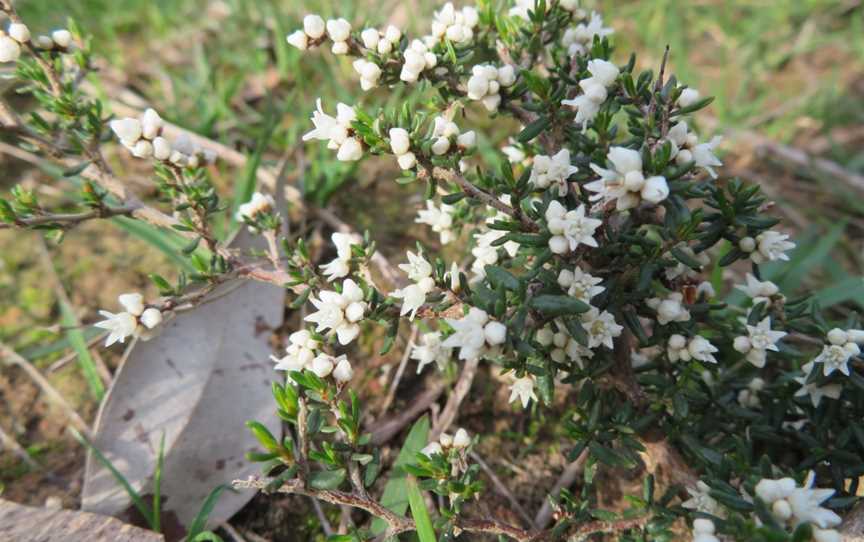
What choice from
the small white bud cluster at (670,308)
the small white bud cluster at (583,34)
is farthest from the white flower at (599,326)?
the small white bud cluster at (583,34)

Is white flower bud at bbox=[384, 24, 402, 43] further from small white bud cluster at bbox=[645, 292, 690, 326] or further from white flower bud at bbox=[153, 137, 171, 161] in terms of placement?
small white bud cluster at bbox=[645, 292, 690, 326]

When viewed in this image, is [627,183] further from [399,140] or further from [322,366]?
[322,366]

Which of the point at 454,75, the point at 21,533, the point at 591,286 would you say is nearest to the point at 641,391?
the point at 591,286

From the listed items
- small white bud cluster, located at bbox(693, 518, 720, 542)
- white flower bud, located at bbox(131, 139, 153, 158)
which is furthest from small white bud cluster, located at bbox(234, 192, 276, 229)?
small white bud cluster, located at bbox(693, 518, 720, 542)

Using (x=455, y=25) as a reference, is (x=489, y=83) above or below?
below

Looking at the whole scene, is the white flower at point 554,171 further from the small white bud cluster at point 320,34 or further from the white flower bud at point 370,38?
the small white bud cluster at point 320,34

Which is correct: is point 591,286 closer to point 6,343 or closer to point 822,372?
point 822,372

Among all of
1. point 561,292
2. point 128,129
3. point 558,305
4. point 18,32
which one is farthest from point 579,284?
point 18,32
